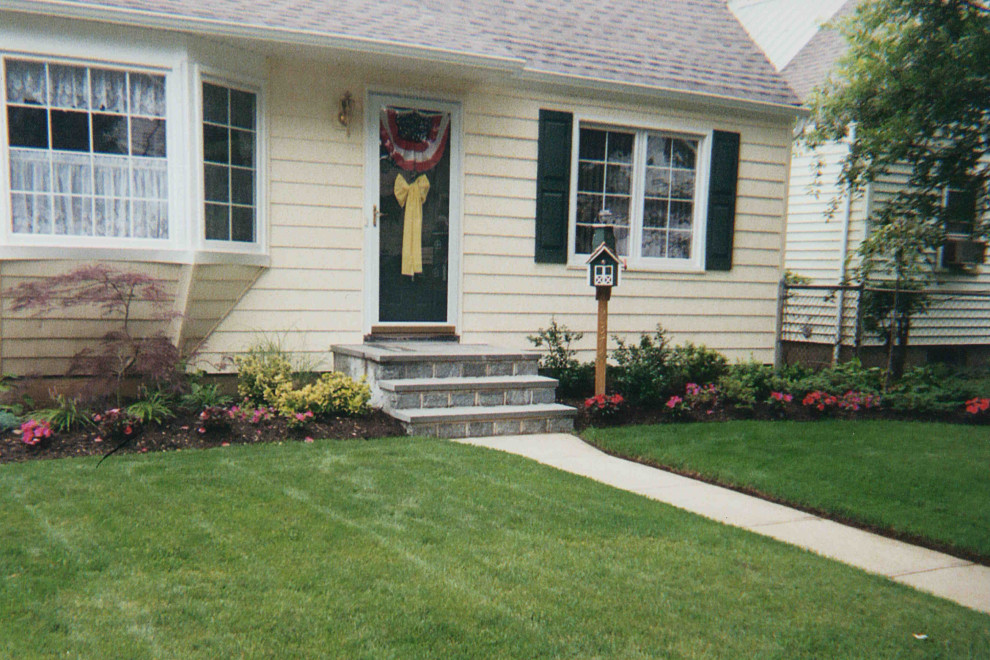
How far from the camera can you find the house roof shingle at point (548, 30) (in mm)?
5898

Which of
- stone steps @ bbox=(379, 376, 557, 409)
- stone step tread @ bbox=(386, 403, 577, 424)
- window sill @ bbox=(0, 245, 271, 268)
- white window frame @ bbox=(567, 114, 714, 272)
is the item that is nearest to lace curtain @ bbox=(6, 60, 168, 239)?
window sill @ bbox=(0, 245, 271, 268)

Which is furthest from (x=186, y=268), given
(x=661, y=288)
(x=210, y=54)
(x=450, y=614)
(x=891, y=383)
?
(x=891, y=383)

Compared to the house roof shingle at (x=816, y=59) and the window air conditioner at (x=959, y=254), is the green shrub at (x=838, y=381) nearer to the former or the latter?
the window air conditioner at (x=959, y=254)

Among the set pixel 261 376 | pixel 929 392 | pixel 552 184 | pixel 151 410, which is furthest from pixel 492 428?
pixel 929 392

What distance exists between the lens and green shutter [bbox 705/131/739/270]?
855cm

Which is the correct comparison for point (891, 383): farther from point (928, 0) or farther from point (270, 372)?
point (270, 372)

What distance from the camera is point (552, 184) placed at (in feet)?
25.7

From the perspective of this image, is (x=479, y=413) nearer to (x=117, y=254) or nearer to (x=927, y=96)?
(x=117, y=254)

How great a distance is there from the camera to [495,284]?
25.2 ft

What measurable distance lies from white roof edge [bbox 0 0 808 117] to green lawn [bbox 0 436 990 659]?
3194 millimetres

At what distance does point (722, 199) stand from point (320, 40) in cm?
473

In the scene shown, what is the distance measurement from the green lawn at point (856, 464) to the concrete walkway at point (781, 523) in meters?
0.20

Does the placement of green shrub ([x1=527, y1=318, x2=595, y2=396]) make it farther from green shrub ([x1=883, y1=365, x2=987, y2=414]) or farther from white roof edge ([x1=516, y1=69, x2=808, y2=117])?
green shrub ([x1=883, y1=365, x2=987, y2=414])

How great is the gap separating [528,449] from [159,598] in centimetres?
319
